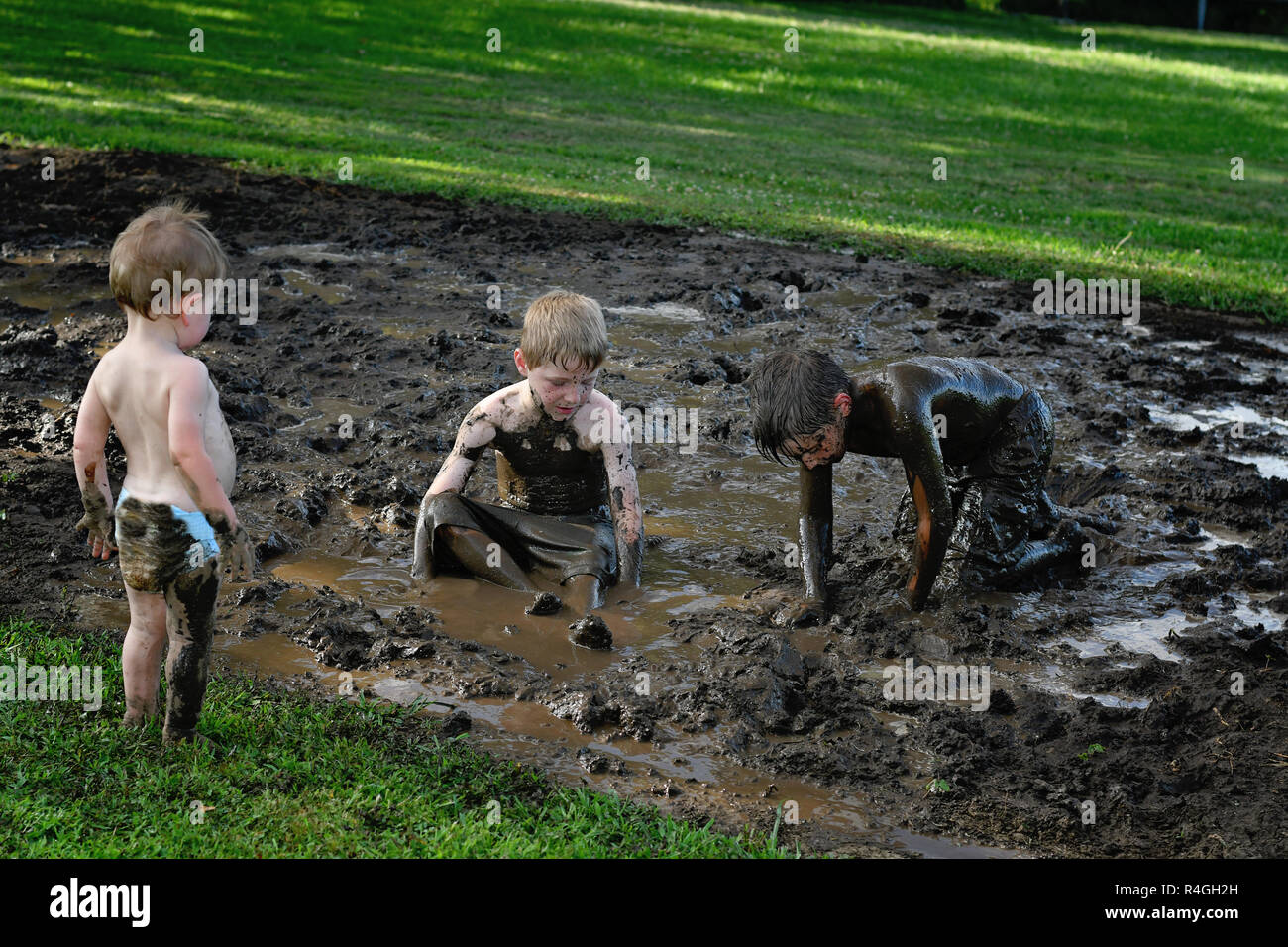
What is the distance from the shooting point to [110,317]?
8.59 meters

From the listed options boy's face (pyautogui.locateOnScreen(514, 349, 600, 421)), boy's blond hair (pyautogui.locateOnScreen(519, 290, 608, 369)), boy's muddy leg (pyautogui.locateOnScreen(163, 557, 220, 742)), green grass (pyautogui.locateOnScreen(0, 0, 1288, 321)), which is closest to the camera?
boy's muddy leg (pyautogui.locateOnScreen(163, 557, 220, 742))

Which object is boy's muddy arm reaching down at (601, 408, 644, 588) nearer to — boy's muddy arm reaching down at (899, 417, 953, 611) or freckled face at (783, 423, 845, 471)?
freckled face at (783, 423, 845, 471)

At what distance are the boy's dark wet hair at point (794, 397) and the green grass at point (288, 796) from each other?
5.17 feet

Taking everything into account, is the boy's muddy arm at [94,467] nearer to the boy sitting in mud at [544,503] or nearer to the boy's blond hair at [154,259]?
the boy's blond hair at [154,259]

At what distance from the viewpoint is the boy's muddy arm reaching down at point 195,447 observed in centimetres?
359

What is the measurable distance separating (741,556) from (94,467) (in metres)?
3.01

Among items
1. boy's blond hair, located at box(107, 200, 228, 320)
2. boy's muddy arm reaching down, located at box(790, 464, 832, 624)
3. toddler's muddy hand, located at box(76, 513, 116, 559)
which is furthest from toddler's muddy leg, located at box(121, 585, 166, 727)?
boy's muddy arm reaching down, located at box(790, 464, 832, 624)

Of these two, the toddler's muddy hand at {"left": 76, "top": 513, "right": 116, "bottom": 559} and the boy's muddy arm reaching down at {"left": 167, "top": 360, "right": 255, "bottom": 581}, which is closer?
the boy's muddy arm reaching down at {"left": 167, "top": 360, "right": 255, "bottom": 581}

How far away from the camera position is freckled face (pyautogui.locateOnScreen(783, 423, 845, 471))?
487cm

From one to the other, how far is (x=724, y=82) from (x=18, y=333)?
14.8 meters

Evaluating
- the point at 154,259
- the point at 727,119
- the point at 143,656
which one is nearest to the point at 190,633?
the point at 143,656

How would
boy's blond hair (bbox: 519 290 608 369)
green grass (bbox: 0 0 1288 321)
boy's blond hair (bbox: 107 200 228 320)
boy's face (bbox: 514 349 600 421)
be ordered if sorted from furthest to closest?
green grass (bbox: 0 0 1288 321) → boy's face (bbox: 514 349 600 421) → boy's blond hair (bbox: 519 290 608 369) → boy's blond hair (bbox: 107 200 228 320)

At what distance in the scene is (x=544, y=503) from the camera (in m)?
5.78
